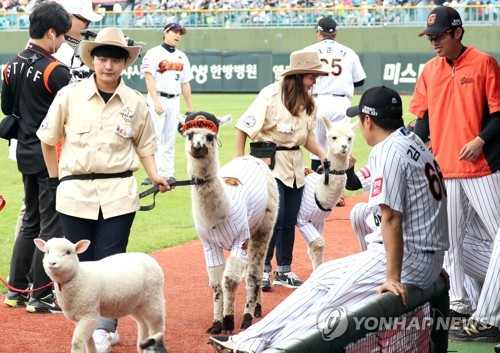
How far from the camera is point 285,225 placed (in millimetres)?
7934

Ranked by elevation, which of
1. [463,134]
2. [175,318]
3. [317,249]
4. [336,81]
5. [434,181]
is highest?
[434,181]

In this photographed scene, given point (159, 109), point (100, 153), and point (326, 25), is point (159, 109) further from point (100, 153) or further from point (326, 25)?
point (100, 153)

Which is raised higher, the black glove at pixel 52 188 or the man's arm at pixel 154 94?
the black glove at pixel 52 188

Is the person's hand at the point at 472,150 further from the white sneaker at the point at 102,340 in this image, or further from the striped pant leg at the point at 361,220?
the white sneaker at the point at 102,340

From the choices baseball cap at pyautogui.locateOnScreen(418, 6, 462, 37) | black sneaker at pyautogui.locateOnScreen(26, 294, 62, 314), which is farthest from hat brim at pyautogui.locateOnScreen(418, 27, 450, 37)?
black sneaker at pyautogui.locateOnScreen(26, 294, 62, 314)

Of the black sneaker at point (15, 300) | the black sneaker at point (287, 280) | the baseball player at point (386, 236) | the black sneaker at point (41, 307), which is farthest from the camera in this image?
the black sneaker at point (287, 280)

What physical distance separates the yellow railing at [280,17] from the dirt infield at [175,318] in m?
27.3

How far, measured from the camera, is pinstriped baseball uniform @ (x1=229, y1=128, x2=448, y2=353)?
4.46m

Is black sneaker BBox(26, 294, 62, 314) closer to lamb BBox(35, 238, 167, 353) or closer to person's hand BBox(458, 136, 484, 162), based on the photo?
lamb BBox(35, 238, 167, 353)

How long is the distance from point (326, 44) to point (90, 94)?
7.58m

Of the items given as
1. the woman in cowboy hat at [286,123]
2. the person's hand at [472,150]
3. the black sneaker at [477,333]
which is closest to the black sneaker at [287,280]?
the woman in cowboy hat at [286,123]

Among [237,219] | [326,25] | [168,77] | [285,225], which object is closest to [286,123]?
[285,225]

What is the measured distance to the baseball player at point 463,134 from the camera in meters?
6.24

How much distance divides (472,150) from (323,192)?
76.4 inches
